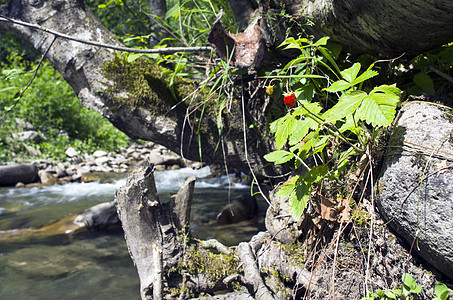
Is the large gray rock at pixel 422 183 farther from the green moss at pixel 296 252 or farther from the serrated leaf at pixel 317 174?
the green moss at pixel 296 252

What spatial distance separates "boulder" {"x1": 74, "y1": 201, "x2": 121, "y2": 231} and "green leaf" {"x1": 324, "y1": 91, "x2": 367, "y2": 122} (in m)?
4.31

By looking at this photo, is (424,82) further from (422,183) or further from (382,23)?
(422,183)

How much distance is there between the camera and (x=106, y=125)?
13117mm

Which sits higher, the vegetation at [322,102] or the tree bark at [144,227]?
the vegetation at [322,102]

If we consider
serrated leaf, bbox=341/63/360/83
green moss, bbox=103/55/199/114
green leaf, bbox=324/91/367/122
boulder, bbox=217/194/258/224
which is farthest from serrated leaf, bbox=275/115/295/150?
boulder, bbox=217/194/258/224

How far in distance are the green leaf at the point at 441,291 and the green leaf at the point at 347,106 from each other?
0.78m

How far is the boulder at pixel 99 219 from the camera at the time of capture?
4.97 metres

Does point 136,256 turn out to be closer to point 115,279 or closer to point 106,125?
point 115,279

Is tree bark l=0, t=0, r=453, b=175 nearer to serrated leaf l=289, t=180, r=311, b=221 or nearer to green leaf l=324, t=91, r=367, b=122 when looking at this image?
serrated leaf l=289, t=180, r=311, b=221

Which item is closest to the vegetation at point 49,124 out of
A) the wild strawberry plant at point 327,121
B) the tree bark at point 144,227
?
the tree bark at point 144,227

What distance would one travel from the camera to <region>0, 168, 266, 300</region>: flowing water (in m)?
3.12

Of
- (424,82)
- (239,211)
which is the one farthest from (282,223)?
(239,211)

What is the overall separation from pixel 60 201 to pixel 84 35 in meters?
5.02

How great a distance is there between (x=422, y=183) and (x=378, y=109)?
361 millimetres
